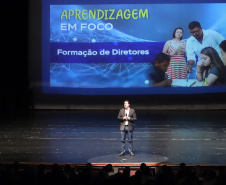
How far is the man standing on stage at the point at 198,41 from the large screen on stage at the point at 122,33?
0.12 meters

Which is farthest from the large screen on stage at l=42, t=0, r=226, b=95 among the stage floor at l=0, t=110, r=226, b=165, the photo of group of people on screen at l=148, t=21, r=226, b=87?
the stage floor at l=0, t=110, r=226, b=165

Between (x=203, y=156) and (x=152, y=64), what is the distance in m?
7.10

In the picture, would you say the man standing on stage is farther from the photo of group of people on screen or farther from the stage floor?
the stage floor

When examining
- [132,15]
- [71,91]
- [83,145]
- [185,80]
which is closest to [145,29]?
[132,15]

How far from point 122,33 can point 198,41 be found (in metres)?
2.69

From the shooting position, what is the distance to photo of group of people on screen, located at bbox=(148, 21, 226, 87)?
642 inches

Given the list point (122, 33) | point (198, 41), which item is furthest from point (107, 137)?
point (198, 41)

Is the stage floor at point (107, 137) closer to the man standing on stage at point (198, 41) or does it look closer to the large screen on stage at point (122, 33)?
the large screen on stage at point (122, 33)

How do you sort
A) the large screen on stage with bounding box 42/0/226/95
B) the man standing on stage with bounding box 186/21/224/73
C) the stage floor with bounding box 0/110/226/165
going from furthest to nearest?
the large screen on stage with bounding box 42/0/226/95
the man standing on stage with bounding box 186/21/224/73
the stage floor with bounding box 0/110/226/165

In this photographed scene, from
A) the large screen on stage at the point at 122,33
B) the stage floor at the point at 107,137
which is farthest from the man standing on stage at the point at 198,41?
the stage floor at the point at 107,137

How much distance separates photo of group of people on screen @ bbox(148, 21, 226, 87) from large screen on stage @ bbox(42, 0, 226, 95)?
3.1 inches

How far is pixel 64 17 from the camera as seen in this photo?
648 inches

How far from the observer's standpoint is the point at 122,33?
54.0 ft

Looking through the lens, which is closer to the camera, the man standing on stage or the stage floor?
the stage floor
